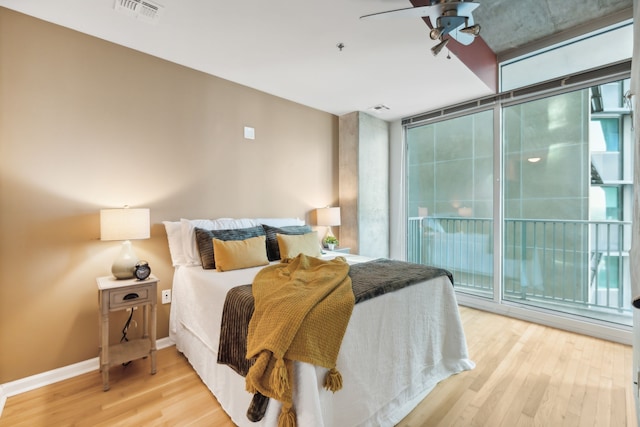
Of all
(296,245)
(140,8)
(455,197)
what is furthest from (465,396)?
(140,8)

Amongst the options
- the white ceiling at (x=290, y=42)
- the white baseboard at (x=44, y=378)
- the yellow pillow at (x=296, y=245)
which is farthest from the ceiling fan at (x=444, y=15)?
the white baseboard at (x=44, y=378)

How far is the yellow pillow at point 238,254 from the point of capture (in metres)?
2.29

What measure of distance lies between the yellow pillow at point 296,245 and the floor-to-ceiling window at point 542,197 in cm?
226

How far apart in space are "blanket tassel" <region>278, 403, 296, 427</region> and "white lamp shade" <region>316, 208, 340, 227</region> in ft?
8.69

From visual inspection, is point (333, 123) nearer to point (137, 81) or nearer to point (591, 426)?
point (137, 81)

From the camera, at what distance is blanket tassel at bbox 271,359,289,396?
117cm

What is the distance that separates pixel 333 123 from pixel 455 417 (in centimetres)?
357

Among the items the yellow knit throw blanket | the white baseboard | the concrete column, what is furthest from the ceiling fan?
the white baseboard

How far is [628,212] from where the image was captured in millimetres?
2898

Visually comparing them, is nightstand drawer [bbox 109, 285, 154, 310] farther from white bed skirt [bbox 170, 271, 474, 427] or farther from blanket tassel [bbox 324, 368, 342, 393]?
blanket tassel [bbox 324, 368, 342, 393]

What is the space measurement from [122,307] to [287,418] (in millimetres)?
1492

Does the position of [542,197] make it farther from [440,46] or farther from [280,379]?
[280,379]

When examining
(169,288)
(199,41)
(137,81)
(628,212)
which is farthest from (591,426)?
(137,81)

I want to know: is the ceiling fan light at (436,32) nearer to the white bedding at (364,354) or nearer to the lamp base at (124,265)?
the white bedding at (364,354)
